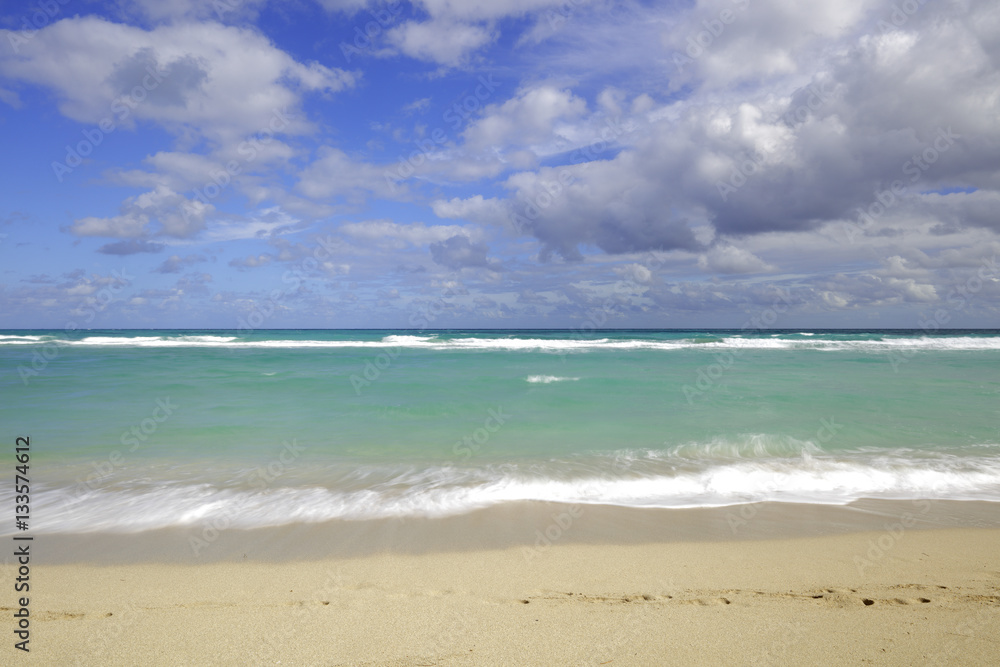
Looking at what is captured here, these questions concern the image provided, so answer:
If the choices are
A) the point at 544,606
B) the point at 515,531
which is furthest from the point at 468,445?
the point at 544,606

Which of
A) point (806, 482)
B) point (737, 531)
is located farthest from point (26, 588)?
point (806, 482)

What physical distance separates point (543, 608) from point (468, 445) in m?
4.48

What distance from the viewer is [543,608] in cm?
305

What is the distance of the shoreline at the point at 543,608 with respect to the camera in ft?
8.61

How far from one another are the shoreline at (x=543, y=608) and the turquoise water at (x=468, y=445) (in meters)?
1.19

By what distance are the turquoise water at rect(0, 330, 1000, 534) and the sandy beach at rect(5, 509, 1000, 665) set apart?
118 cm

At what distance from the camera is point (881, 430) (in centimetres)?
812

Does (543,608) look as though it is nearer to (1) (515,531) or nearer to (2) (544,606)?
(2) (544,606)

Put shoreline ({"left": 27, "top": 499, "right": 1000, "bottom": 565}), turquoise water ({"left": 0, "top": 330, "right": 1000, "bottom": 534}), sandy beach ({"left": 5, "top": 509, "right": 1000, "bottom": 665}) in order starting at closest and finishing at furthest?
sandy beach ({"left": 5, "top": 509, "right": 1000, "bottom": 665}) → shoreline ({"left": 27, "top": 499, "right": 1000, "bottom": 565}) → turquoise water ({"left": 0, "top": 330, "right": 1000, "bottom": 534})

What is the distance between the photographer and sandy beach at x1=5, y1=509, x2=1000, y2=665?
2.62 meters

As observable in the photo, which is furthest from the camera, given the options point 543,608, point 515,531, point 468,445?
point 468,445

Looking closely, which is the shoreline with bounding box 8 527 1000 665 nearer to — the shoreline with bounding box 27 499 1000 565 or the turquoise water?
the shoreline with bounding box 27 499 1000 565

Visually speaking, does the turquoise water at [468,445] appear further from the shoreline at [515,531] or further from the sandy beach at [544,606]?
the sandy beach at [544,606]

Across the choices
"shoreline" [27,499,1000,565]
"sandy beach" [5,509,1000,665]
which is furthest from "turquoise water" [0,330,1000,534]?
"sandy beach" [5,509,1000,665]
